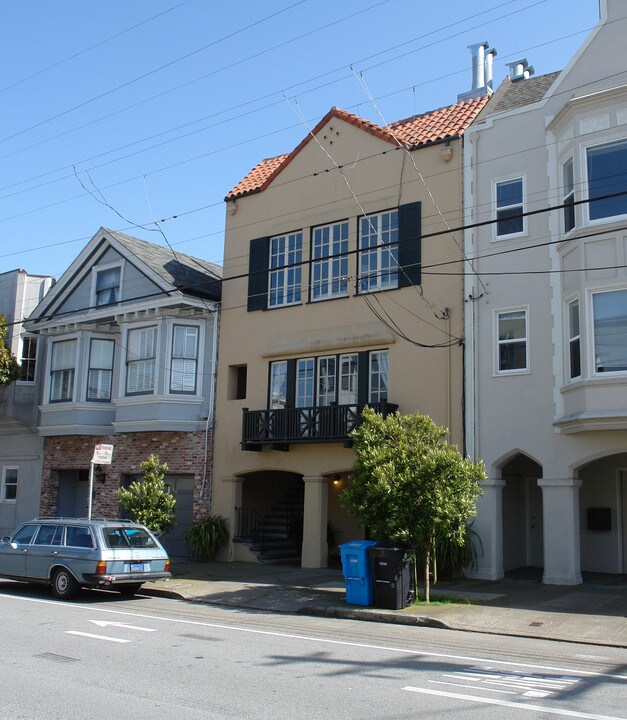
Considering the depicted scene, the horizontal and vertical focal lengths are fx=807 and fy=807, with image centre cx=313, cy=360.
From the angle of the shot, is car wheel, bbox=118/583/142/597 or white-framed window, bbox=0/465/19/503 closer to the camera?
car wheel, bbox=118/583/142/597

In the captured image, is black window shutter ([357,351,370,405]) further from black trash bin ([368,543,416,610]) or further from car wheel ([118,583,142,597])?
car wheel ([118,583,142,597])

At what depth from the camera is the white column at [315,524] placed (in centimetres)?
2031

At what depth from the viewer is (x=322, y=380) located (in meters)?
21.1

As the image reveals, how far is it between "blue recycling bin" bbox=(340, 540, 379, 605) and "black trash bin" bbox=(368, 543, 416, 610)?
90mm

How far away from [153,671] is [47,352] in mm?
18978

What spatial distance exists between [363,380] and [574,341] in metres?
5.38

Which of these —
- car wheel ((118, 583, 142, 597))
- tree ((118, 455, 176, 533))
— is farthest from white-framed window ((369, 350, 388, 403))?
car wheel ((118, 583, 142, 597))

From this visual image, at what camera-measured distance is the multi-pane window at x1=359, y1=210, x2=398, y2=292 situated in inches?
792

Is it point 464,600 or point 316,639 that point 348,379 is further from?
point 316,639

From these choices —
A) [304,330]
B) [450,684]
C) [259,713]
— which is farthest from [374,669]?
[304,330]

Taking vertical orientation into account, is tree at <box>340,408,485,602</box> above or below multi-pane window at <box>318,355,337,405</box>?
below

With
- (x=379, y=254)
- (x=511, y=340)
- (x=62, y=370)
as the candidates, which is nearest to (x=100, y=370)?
(x=62, y=370)

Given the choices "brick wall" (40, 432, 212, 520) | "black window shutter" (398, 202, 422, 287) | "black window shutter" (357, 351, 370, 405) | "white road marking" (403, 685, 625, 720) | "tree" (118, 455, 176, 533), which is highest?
"black window shutter" (398, 202, 422, 287)

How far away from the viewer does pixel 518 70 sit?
21969 mm
